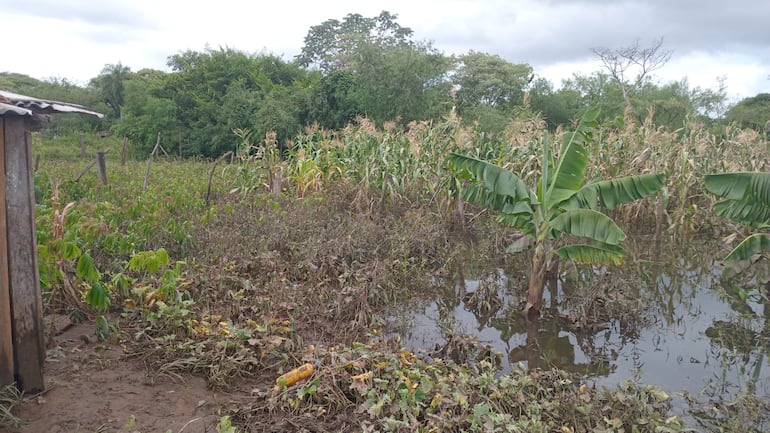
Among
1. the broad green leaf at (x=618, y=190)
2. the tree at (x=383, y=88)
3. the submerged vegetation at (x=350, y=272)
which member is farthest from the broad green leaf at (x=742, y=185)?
the tree at (x=383, y=88)

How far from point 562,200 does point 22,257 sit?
4841 mm

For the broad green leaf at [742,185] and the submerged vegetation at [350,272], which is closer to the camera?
the submerged vegetation at [350,272]

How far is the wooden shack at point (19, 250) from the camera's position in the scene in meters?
3.46

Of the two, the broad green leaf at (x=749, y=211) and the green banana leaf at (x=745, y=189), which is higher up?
the green banana leaf at (x=745, y=189)

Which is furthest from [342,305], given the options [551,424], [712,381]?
[712,381]

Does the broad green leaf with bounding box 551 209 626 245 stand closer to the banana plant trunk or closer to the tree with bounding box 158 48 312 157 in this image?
the banana plant trunk

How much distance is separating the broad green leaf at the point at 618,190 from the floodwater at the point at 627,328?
44.7 inches

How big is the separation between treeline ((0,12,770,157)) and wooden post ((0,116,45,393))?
961cm

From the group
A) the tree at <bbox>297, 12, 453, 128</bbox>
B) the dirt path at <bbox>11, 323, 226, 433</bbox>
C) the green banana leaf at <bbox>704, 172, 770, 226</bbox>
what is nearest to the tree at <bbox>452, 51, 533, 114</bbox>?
the tree at <bbox>297, 12, 453, 128</bbox>

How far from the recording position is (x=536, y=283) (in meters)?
6.34

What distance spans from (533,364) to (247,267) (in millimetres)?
3417

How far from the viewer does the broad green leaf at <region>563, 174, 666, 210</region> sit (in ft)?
18.5

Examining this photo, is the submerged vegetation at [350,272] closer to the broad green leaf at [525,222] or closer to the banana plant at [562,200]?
the banana plant at [562,200]

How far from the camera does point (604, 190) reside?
5.81 metres
